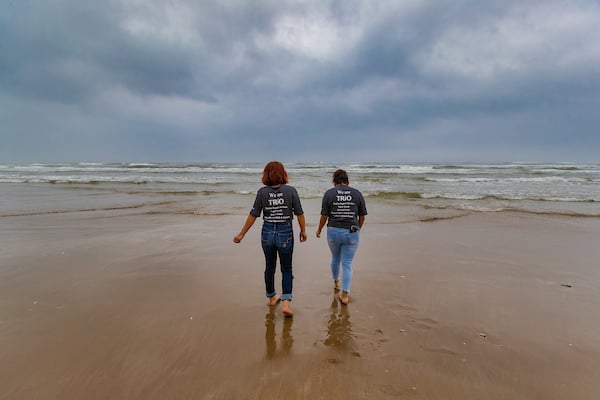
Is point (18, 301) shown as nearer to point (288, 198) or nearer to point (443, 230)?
point (288, 198)

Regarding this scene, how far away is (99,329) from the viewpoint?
12.1ft

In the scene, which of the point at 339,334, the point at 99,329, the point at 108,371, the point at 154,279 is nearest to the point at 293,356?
the point at 339,334

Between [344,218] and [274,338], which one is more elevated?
[344,218]

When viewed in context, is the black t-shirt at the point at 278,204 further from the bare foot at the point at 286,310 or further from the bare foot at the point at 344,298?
the bare foot at the point at 344,298

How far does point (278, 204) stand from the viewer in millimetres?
3990

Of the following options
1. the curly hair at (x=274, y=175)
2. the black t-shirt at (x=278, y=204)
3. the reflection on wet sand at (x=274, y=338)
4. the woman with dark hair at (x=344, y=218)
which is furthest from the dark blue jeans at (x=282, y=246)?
the woman with dark hair at (x=344, y=218)

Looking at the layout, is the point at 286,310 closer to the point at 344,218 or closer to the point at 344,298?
the point at 344,298

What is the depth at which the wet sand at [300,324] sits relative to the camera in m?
2.81

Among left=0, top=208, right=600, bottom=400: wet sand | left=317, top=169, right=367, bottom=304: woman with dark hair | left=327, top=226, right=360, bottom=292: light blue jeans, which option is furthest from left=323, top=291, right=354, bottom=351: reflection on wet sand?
left=327, top=226, right=360, bottom=292: light blue jeans

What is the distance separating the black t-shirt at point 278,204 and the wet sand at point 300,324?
132 cm

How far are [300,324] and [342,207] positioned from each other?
1701 mm

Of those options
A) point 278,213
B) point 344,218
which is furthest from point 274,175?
point 344,218

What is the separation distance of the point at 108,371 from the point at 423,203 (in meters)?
14.4

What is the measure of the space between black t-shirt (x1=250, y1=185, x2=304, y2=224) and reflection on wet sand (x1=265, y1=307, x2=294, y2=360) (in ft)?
4.17
